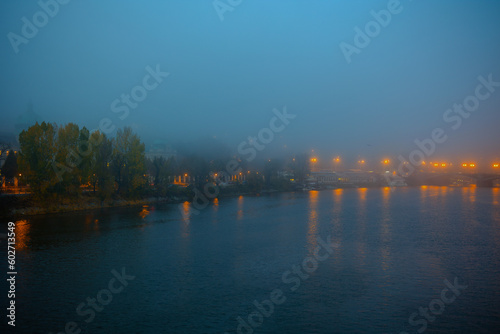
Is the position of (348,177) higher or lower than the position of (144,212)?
higher

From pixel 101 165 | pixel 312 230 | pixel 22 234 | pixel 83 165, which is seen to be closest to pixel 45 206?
pixel 83 165

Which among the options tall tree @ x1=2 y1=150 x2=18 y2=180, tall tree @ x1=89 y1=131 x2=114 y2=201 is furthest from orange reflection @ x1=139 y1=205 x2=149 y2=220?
tall tree @ x1=2 y1=150 x2=18 y2=180

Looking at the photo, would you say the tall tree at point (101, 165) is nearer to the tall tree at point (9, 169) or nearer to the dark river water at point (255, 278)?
the dark river water at point (255, 278)

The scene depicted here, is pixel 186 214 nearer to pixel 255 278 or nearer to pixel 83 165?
pixel 83 165

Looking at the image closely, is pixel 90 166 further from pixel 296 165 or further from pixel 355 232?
pixel 296 165

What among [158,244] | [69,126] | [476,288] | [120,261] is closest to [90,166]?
[69,126]

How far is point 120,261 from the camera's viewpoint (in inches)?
429

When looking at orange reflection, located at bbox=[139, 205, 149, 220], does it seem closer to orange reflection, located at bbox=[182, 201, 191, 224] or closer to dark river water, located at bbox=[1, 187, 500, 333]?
orange reflection, located at bbox=[182, 201, 191, 224]

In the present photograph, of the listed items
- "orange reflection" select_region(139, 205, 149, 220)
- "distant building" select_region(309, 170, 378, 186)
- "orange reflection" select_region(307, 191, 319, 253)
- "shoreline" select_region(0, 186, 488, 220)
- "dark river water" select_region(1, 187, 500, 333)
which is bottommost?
"dark river water" select_region(1, 187, 500, 333)

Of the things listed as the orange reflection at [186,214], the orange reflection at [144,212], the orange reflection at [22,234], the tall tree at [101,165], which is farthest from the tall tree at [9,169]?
the orange reflection at [186,214]

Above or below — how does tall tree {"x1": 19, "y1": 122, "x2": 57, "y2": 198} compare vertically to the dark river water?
above

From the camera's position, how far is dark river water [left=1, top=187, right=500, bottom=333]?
6848 mm

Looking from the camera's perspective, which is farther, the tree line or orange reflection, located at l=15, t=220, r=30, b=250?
the tree line

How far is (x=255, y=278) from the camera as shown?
9.20 m
